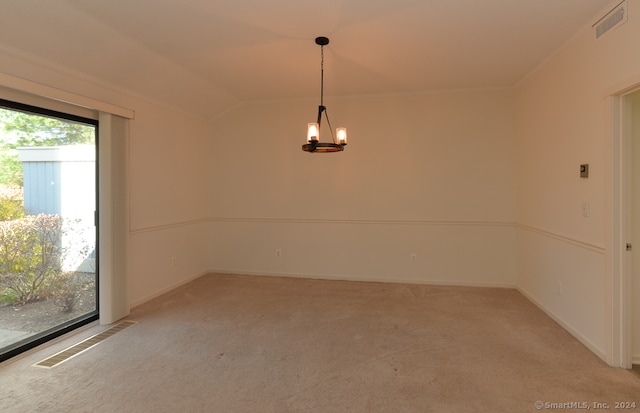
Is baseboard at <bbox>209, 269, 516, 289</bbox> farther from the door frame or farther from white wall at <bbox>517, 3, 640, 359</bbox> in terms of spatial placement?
the door frame

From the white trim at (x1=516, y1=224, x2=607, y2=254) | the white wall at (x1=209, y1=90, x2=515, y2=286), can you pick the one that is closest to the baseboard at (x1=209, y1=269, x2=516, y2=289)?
the white wall at (x1=209, y1=90, x2=515, y2=286)

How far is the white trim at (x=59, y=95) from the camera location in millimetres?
2490

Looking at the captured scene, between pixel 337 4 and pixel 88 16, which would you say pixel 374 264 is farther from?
pixel 88 16

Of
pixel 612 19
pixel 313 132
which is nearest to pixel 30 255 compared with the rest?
pixel 313 132

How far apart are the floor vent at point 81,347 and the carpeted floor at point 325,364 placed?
0.28 ft

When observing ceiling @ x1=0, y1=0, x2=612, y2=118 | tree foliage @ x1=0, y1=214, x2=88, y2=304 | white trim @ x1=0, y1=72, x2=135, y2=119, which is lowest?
tree foliage @ x1=0, y1=214, x2=88, y2=304

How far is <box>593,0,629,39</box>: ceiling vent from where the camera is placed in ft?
7.69

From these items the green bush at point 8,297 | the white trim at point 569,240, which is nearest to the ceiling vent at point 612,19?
the white trim at point 569,240

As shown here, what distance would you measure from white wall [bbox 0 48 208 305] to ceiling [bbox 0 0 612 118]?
0.16 m

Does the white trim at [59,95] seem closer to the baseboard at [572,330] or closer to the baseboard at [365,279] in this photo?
the baseboard at [365,279]

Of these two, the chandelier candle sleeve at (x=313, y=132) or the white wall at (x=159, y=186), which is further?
the white wall at (x=159, y=186)

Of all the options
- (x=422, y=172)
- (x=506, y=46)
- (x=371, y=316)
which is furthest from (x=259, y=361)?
(x=506, y=46)

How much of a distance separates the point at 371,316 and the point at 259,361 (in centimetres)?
142

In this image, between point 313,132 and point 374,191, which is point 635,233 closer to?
point 313,132
